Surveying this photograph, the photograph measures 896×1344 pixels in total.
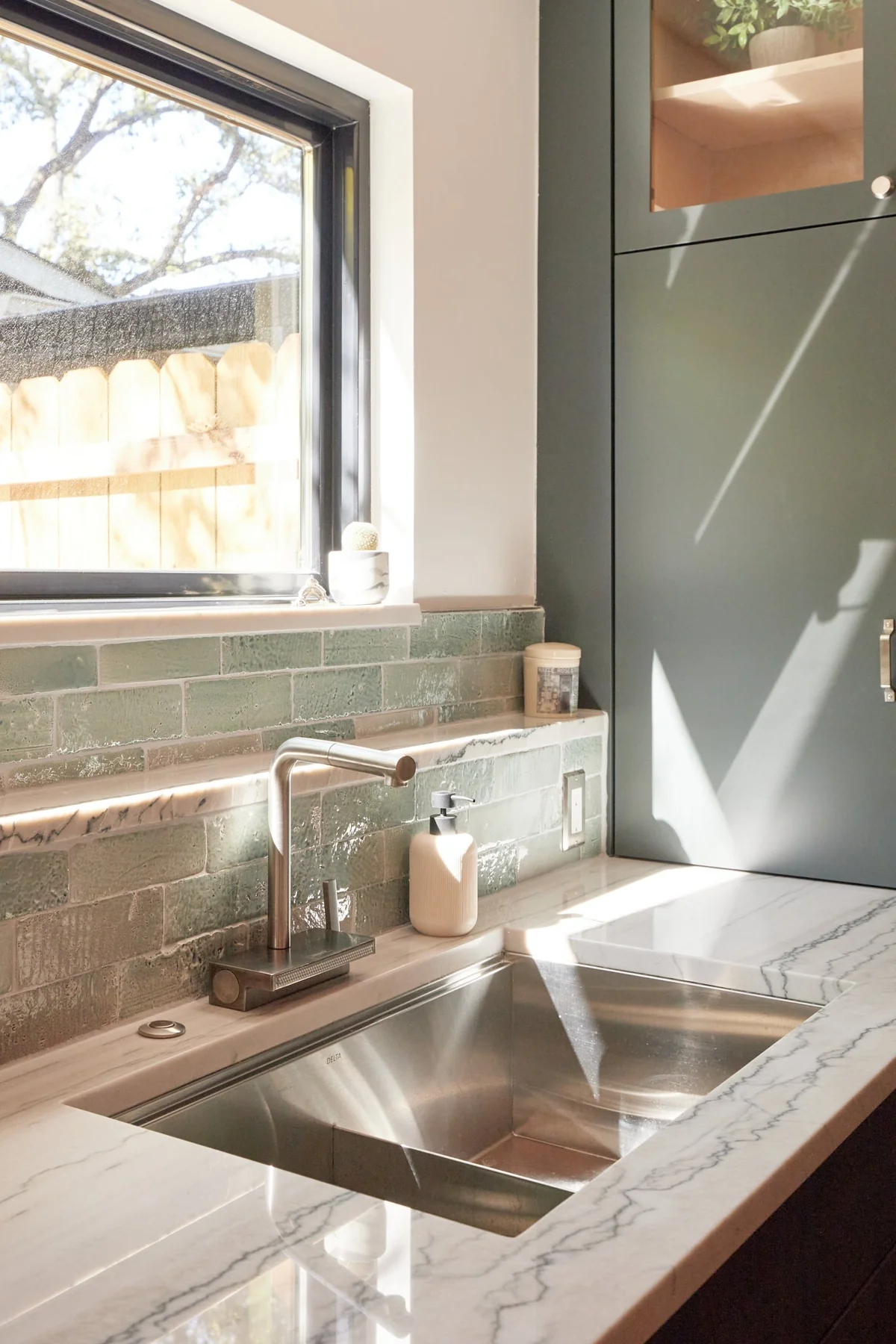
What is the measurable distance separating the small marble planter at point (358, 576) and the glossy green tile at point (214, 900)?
428 millimetres

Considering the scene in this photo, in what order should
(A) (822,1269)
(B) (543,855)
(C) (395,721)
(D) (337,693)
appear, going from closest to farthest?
(A) (822,1269), (D) (337,693), (C) (395,721), (B) (543,855)

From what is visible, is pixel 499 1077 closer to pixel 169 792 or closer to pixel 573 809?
pixel 573 809

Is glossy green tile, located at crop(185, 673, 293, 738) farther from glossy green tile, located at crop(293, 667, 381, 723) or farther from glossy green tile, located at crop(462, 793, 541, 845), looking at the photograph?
glossy green tile, located at crop(462, 793, 541, 845)

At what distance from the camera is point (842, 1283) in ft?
3.96

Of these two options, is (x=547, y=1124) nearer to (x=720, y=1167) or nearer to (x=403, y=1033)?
(x=403, y=1033)

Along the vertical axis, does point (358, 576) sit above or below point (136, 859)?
above

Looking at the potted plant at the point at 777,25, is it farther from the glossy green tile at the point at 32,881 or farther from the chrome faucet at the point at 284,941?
the glossy green tile at the point at 32,881

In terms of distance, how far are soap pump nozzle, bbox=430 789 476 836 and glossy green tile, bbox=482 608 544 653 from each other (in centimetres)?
44

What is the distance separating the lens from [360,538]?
1.74 m

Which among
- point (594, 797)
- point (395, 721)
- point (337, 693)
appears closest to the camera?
point (337, 693)

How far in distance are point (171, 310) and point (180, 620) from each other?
0.44 m

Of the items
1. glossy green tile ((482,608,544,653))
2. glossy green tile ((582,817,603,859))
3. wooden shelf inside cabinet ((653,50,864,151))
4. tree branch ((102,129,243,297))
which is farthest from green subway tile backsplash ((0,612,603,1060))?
wooden shelf inside cabinet ((653,50,864,151))

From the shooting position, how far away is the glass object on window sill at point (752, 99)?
193 centimetres

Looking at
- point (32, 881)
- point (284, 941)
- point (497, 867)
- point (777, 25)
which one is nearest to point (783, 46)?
point (777, 25)
